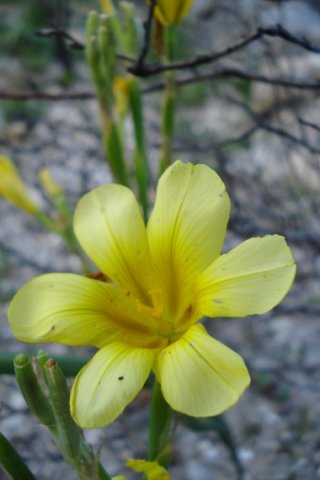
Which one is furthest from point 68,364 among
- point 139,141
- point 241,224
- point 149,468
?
point 241,224

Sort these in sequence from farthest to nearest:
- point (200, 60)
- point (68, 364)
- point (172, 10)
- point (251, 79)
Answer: point (251, 79), point (200, 60), point (172, 10), point (68, 364)

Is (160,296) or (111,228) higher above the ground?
(111,228)

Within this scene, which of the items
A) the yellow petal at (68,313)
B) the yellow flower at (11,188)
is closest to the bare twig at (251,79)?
the yellow flower at (11,188)

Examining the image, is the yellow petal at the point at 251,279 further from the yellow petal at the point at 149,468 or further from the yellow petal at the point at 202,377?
the yellow petal at the point at 149,468

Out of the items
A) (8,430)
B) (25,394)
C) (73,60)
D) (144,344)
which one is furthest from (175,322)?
(73,60)

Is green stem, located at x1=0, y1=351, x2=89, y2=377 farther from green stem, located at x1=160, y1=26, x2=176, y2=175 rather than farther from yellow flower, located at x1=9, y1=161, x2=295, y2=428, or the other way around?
green stem, located at x1=160, y1=26, x2=176, y2=175

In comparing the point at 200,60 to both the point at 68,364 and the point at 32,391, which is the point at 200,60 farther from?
the point at 32,391

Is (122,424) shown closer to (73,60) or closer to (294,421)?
(294,421)
